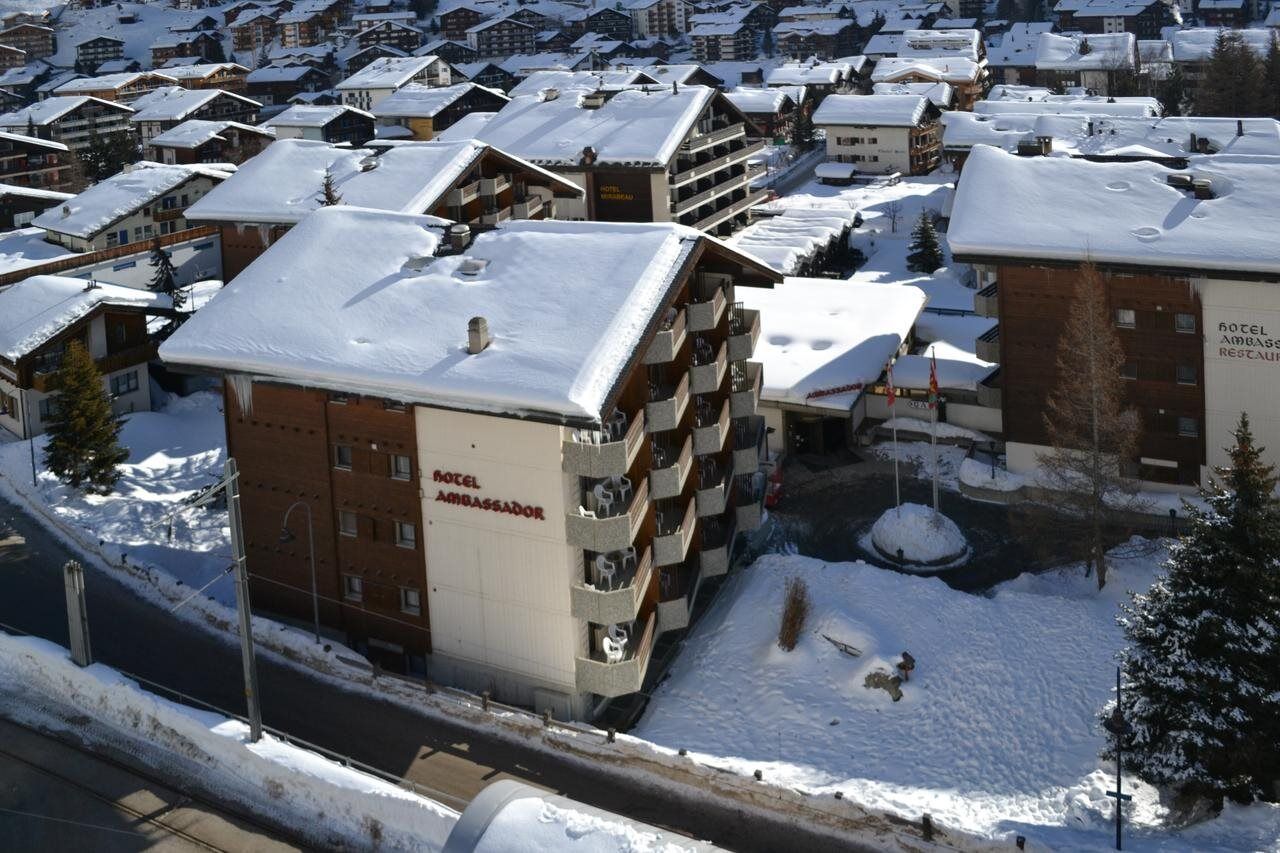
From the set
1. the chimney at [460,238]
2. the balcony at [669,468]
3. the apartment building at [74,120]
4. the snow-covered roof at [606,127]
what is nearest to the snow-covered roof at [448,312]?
the chimney at [460,238]

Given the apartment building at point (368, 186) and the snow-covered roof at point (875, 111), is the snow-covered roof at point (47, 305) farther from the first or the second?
the snow-covered roof at point (875, 111)

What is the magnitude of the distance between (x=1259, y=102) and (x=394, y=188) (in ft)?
240

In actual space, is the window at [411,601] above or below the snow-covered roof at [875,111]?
below

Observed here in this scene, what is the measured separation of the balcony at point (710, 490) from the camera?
1273 inches

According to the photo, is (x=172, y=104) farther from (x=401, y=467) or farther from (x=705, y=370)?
(x=401, y=467)

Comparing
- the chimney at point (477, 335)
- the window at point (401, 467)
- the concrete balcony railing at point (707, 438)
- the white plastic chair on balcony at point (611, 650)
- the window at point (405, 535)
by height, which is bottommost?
the white plastic chair on balcony at point (611, 650)

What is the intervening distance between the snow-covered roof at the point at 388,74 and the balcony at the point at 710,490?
4185 inches

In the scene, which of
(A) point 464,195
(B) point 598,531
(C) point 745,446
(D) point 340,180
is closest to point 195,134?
(D) point 340,180

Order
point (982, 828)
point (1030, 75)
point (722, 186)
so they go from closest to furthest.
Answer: point (982, 828) → point (722, 186) → point (1030, 75)

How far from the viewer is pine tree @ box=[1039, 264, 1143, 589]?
1342 inches

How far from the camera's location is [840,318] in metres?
49.7

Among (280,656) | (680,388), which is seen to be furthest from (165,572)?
(680,388)

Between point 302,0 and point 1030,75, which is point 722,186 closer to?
point 1030,75

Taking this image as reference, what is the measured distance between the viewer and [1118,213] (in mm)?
39000
